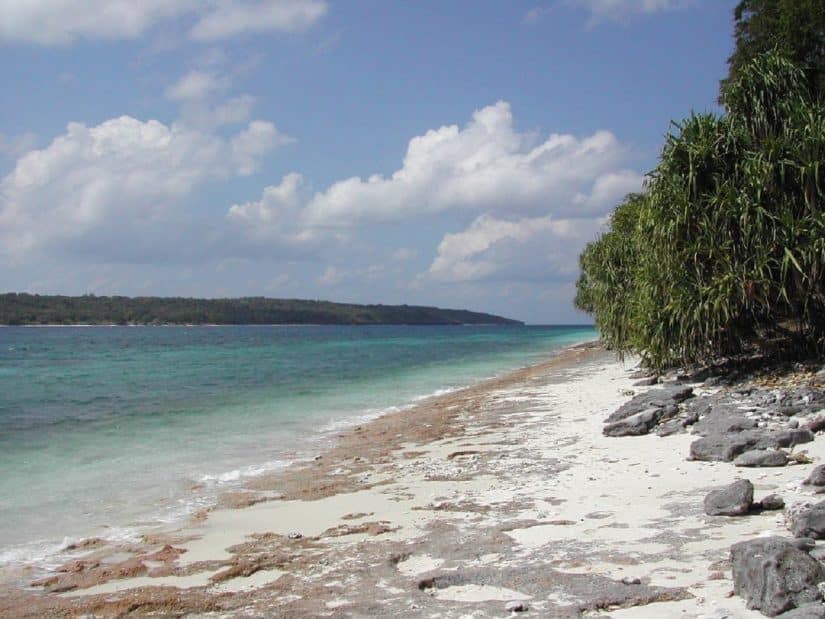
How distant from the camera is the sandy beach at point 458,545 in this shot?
17.4 ft

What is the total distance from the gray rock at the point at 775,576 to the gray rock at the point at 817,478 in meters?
2.58

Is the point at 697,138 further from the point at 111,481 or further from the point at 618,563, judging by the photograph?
the point at 111,481

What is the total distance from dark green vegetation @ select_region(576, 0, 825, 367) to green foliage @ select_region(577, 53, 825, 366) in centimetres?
2

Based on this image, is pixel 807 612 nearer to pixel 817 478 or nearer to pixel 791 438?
pixel 817 478

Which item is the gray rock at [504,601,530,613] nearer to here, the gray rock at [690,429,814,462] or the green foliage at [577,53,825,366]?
the gray rock at [690,429,814,462]

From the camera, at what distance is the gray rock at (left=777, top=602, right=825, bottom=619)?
13.2 ft

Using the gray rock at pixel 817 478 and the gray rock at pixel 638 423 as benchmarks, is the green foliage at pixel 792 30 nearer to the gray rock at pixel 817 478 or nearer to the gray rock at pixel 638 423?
the gray rock at pixel 638 423

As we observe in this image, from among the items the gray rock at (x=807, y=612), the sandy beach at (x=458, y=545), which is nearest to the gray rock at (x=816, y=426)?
the sandy beach at (x=458, y=545)

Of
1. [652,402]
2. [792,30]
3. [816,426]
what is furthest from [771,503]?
[792,30]

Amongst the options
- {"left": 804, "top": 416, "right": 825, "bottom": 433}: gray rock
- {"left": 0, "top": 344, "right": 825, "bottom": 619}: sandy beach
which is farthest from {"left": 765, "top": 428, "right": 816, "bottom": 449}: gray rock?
{"left": 804, "top": 416, "right": 825, "bottom": 433}: gray rock

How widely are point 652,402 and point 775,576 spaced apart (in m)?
9.02

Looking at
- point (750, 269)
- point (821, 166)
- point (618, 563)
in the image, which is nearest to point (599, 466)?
point (618, 563)

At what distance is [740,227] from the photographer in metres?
14.5

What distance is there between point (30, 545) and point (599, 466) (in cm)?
695
